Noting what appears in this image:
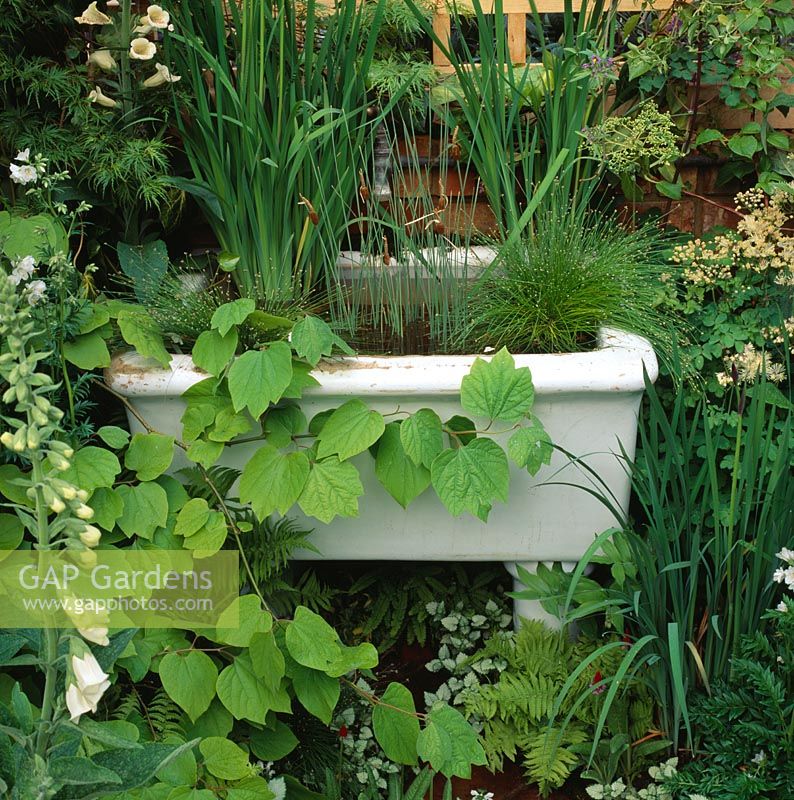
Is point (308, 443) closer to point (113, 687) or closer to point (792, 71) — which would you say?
point (113, 687)

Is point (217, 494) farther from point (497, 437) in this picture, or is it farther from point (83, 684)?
point (83, 684)

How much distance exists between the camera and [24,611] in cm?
141

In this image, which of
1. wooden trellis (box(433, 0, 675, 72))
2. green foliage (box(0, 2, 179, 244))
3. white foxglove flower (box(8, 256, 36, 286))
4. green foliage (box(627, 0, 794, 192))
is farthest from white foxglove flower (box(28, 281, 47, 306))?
green foliage (box(627, 0, 794, 192))

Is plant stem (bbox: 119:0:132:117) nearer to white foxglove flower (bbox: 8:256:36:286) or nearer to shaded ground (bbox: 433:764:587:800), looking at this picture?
white foxglove flower (bbox: 8:256:36:286)

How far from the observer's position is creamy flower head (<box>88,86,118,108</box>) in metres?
1.80

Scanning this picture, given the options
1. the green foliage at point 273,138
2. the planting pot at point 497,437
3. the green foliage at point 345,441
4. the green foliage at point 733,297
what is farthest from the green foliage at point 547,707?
the green foliage at point 273,138

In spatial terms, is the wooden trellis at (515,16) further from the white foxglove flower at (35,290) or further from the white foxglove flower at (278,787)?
the white foxglove flower at (278,787)

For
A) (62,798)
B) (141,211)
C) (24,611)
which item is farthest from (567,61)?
(62,798)

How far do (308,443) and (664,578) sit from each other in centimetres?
69

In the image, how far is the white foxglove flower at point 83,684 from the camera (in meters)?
0.86

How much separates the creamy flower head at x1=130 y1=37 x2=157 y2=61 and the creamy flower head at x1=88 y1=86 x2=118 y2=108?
0.33 ft

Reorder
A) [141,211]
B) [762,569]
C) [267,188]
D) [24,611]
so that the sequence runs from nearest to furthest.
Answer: [24,611] → [762,569] → [267,188] → [141,211]

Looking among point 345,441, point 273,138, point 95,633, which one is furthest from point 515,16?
point 95,633

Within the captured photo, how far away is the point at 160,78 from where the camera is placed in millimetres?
1870
